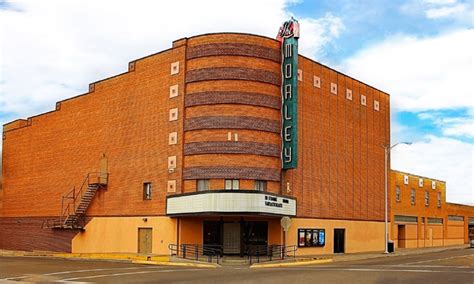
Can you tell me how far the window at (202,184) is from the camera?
44.4m

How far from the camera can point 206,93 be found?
44938 millimetres

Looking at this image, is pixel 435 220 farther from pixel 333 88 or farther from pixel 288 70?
pixel 288 70

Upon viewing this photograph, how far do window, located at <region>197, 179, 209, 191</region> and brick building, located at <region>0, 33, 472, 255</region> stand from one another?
0.10 m

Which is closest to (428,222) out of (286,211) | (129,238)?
(286,211)

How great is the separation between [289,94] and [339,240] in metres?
15.7

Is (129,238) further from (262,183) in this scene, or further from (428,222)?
(428,222)

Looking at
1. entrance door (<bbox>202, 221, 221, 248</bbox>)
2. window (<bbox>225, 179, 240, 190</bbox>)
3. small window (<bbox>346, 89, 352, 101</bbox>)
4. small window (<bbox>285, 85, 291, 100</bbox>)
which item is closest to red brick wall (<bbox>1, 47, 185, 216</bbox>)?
entrance door (<bbox>202, 221, 221, 248</bbox>)

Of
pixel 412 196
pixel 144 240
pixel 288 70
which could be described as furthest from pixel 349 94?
pixel 144 240

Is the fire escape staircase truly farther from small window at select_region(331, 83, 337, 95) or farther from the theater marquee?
small window at select_region(331, 83, 337, 95)

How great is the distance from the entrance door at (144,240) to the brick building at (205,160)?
19 cm

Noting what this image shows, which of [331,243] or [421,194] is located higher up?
[421,194]

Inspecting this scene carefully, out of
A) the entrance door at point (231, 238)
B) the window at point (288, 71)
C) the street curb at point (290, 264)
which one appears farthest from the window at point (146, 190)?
the window at point (288, 71)

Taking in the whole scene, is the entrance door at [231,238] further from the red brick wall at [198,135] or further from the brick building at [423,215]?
the brick building at [423,215]

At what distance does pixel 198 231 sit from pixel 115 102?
14817 mm
